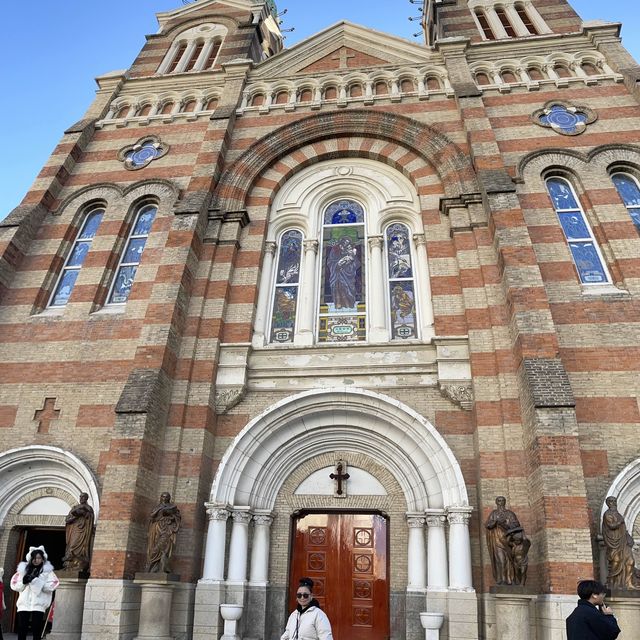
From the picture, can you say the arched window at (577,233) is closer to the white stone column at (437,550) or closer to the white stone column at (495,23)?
the white stone column at (437,550)

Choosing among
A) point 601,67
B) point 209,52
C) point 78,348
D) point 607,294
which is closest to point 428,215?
point 607,294

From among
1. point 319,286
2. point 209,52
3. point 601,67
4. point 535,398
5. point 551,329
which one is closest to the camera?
point 535,398

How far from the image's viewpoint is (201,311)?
490 inches

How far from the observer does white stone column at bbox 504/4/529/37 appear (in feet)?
64.1

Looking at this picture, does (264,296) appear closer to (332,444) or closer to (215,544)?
(332,444)

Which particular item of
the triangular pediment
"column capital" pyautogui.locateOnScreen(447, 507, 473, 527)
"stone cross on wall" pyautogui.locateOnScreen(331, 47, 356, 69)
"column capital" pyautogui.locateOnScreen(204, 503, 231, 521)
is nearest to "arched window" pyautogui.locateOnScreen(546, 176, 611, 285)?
"column capital" pyautogui.locateOnScreen(447, 507, 473, 527)

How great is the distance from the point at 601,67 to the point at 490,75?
10.5 ft

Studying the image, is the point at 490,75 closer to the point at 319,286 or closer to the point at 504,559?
the point at 319,286

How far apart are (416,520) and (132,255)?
966 centimetres

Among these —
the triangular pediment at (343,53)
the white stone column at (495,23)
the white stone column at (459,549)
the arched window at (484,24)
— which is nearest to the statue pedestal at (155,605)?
the white stone column at (459,549)

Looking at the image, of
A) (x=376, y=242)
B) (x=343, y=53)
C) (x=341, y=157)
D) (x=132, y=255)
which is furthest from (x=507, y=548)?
(x=343, y=53)

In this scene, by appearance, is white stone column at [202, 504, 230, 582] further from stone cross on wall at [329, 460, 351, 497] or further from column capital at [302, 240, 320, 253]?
column capital at [302, 240, 320, 253]

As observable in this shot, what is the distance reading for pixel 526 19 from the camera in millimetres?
20359

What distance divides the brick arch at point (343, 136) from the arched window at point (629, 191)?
3.66 meters
